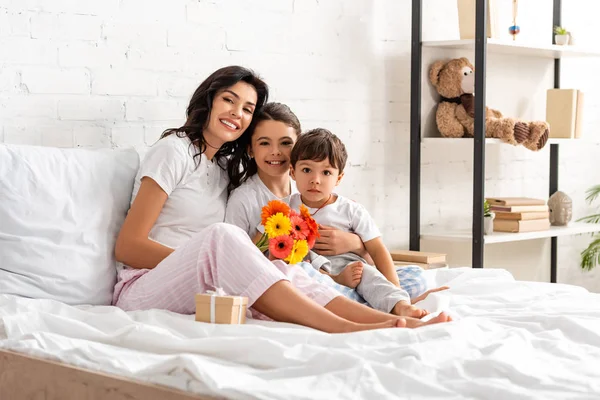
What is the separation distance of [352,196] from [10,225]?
1645 millimetres

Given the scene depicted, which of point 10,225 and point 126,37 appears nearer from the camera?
point 10,225

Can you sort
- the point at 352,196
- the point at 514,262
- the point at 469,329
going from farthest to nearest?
the point at 514,262 → the point at 352,196 → the point at 469,329

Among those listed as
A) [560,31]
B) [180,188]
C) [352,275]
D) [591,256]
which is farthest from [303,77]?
[591,256]

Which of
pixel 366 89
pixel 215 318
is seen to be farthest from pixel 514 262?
pixel 215 318

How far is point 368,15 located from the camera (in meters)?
3.60

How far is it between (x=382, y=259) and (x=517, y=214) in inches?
51.8

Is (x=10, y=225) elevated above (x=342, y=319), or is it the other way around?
(x=10, y=225)

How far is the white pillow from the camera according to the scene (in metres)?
2.21

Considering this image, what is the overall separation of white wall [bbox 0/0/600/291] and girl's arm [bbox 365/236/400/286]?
32.7 inches

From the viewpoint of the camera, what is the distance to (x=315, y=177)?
2533 mm

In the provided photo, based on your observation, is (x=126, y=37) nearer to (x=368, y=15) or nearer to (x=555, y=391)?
(x=368, y=15)

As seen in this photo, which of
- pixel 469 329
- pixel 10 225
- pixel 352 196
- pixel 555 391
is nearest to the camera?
pixel 555 391

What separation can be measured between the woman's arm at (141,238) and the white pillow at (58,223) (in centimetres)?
6

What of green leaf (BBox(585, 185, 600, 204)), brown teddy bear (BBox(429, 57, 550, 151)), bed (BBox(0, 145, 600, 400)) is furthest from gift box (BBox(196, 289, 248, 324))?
green leaf (BBox(585, 185, 600, 204))
